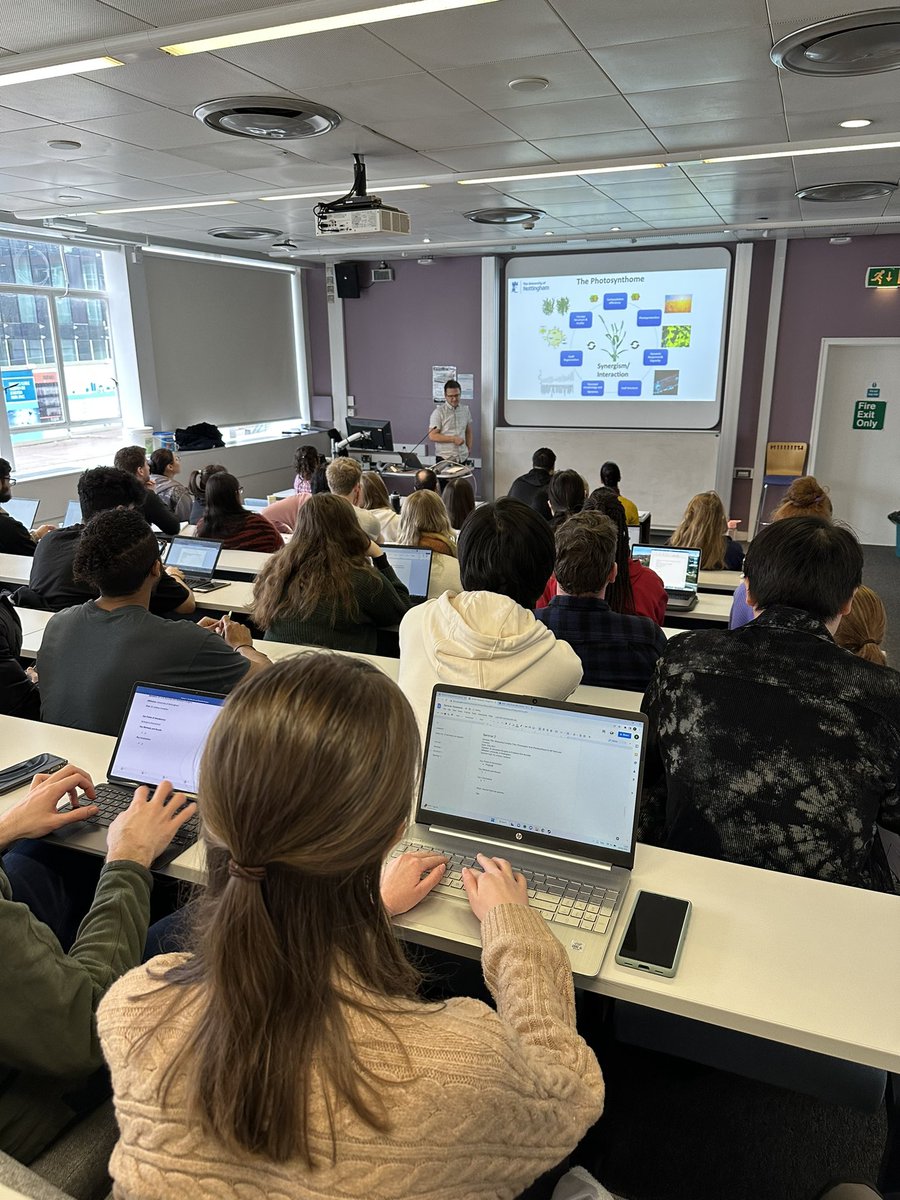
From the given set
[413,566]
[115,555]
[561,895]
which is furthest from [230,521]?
[561,895]

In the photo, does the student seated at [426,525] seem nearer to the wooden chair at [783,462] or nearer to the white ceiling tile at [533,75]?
the white ceiling tile at [533,75]

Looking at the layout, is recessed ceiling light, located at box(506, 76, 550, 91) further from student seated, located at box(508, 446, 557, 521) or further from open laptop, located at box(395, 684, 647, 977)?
student seated, located at box(508, 446, 557, 521)

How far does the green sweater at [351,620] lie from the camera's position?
306 cm

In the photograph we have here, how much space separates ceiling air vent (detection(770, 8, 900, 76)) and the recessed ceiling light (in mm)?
904

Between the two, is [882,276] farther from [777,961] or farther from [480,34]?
[777,961]

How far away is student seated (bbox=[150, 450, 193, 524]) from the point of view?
6066 mm

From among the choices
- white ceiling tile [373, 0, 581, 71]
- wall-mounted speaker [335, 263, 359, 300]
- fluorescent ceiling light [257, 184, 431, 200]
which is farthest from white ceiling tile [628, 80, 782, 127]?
wall-mounted speaker [335, 263, 359, 300]

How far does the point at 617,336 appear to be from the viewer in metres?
9.06

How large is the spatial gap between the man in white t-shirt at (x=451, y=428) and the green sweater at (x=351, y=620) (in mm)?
6731

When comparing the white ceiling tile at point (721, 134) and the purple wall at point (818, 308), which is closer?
the white ceiling tile at point (721, 134)

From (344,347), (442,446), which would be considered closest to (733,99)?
(442,446)

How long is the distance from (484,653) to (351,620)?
1.43m

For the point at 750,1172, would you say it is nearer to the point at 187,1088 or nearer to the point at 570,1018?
the point at 570,1018

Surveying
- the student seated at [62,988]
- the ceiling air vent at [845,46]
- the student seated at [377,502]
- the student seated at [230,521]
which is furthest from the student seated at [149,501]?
the ceiling air vent at [845,46]
